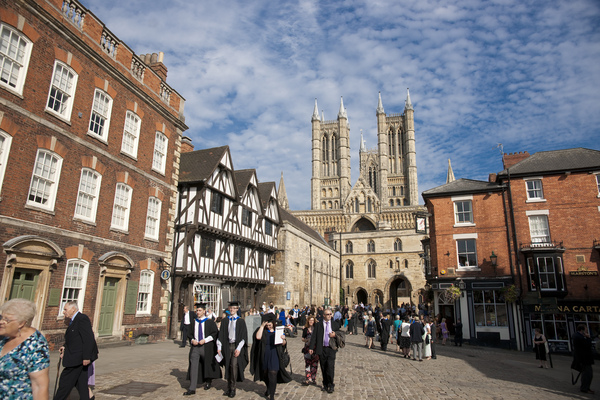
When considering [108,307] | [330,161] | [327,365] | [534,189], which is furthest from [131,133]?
[330,161]

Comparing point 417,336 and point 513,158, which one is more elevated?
point 513,158

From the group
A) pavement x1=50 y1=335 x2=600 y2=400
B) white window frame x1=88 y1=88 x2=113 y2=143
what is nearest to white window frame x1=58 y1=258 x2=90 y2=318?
pavement x1=50 y1=335 x2=600 y2=400

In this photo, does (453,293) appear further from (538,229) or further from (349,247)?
(349,247)

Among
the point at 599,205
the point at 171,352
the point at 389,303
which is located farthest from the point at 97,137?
the point at 389,303

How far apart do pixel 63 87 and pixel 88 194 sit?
337cm

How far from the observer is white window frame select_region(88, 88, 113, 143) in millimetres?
12609

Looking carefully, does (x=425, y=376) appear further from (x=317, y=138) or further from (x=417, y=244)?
(x=317, y=138)

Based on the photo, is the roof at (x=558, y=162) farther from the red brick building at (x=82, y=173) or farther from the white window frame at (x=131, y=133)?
the white window frame at (x=131, y=133)

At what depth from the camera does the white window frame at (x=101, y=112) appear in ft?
41.4

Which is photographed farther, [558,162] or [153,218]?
[558,162]

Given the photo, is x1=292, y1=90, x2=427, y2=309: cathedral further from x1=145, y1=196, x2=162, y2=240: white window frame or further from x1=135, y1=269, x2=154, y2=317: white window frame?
x1=135, y1=269, x2=154, y2=317: white window frame

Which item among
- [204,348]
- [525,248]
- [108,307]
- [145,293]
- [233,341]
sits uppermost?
[525,248]

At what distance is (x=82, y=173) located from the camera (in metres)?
12.0

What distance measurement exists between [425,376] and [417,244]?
45.3m
